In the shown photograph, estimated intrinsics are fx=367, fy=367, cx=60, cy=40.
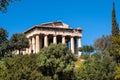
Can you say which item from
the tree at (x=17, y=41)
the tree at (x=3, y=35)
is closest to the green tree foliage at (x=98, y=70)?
the tree at (x=17, y=41)

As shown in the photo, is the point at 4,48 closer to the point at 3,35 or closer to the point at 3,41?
the point at 3,41

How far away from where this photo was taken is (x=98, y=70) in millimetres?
55156

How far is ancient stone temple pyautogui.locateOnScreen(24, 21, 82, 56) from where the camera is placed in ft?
337

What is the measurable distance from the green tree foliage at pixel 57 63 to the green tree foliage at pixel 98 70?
420 cm

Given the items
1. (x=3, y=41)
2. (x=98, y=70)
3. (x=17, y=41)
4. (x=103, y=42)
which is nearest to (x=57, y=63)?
(x=98, y=70)

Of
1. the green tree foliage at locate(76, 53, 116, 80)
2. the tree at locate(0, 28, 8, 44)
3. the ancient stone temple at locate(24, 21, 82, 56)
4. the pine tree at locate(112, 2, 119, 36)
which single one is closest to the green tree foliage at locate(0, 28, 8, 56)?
the tree at locate(0, 28, 8, 44)

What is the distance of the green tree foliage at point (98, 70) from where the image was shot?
54406 millimetres

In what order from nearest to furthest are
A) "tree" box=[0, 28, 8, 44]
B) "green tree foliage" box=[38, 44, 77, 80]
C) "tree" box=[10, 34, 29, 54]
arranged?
1. "green tree foliage" box=[38, 44, 77, 80]
2. "tree" box=[0, 28, 8, 44]
3. "tree" box=[10, 34, 29, 54]

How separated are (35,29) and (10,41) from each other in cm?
1670

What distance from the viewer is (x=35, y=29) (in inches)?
4035

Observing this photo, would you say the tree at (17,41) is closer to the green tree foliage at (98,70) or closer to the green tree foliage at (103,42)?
the green tree foliage at (103,42)

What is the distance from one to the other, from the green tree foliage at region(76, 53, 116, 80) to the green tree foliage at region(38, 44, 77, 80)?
4.20m

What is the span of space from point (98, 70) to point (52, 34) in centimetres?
4992

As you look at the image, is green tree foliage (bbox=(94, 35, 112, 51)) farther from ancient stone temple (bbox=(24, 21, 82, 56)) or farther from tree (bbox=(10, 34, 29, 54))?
tree (bbox=(10, 34, 29, 54))
